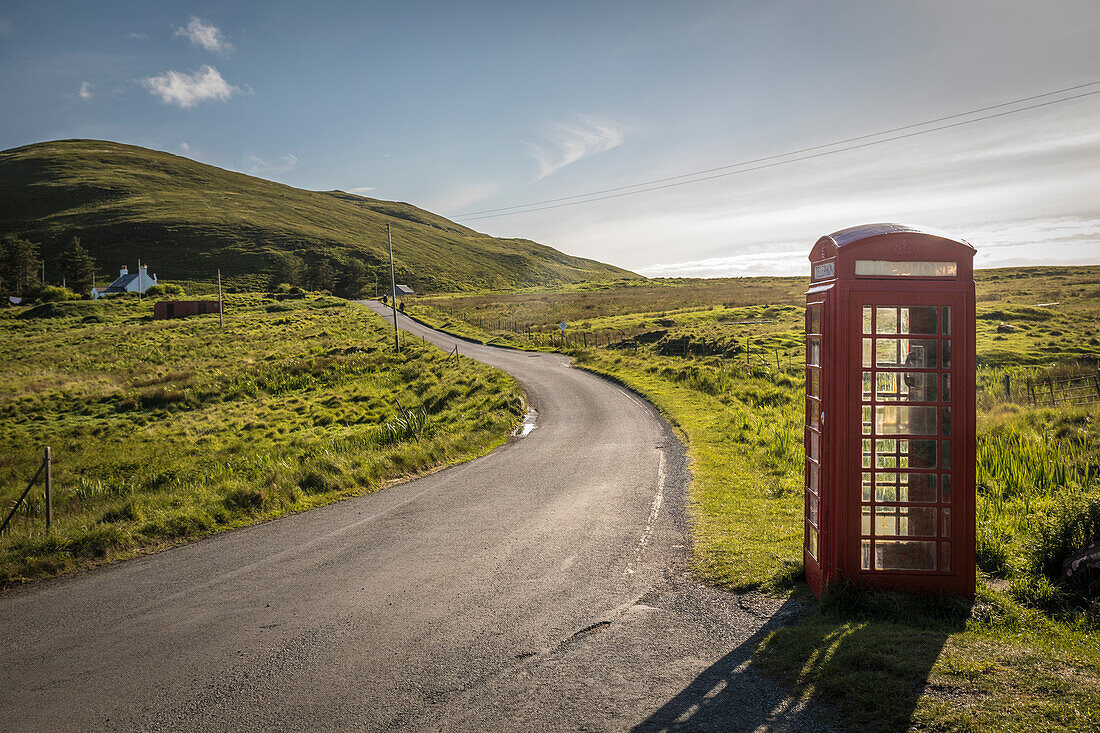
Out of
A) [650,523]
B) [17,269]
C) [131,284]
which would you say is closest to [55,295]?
[131,284]

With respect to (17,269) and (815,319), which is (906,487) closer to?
(815,319)

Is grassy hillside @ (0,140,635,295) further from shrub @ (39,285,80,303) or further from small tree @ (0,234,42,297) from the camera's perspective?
shrub @ (39,285,80,303)

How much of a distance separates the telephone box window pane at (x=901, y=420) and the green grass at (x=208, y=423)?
9.67 m

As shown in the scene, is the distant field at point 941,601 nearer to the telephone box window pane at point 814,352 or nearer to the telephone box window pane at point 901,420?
the telephone box window pane at point 901,420

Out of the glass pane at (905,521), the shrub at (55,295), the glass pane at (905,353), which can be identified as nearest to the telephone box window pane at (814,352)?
the glass pane at (905,353)

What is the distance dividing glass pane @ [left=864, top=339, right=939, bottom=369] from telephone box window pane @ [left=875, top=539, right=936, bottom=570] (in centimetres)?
169

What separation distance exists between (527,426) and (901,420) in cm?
1472

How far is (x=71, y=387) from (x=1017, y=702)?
1624 inches

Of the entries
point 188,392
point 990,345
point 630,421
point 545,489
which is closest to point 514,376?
point 630,421

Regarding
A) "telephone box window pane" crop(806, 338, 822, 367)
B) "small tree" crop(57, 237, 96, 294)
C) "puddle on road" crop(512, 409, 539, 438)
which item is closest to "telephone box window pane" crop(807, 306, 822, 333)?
Result: "telephone box window pane" crop(806, 338, 822, 367)

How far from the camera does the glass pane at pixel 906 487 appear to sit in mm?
5949

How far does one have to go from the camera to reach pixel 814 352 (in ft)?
21.4

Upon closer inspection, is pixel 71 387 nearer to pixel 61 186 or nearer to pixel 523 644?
pixel 523 644

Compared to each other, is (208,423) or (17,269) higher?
(17,269)
